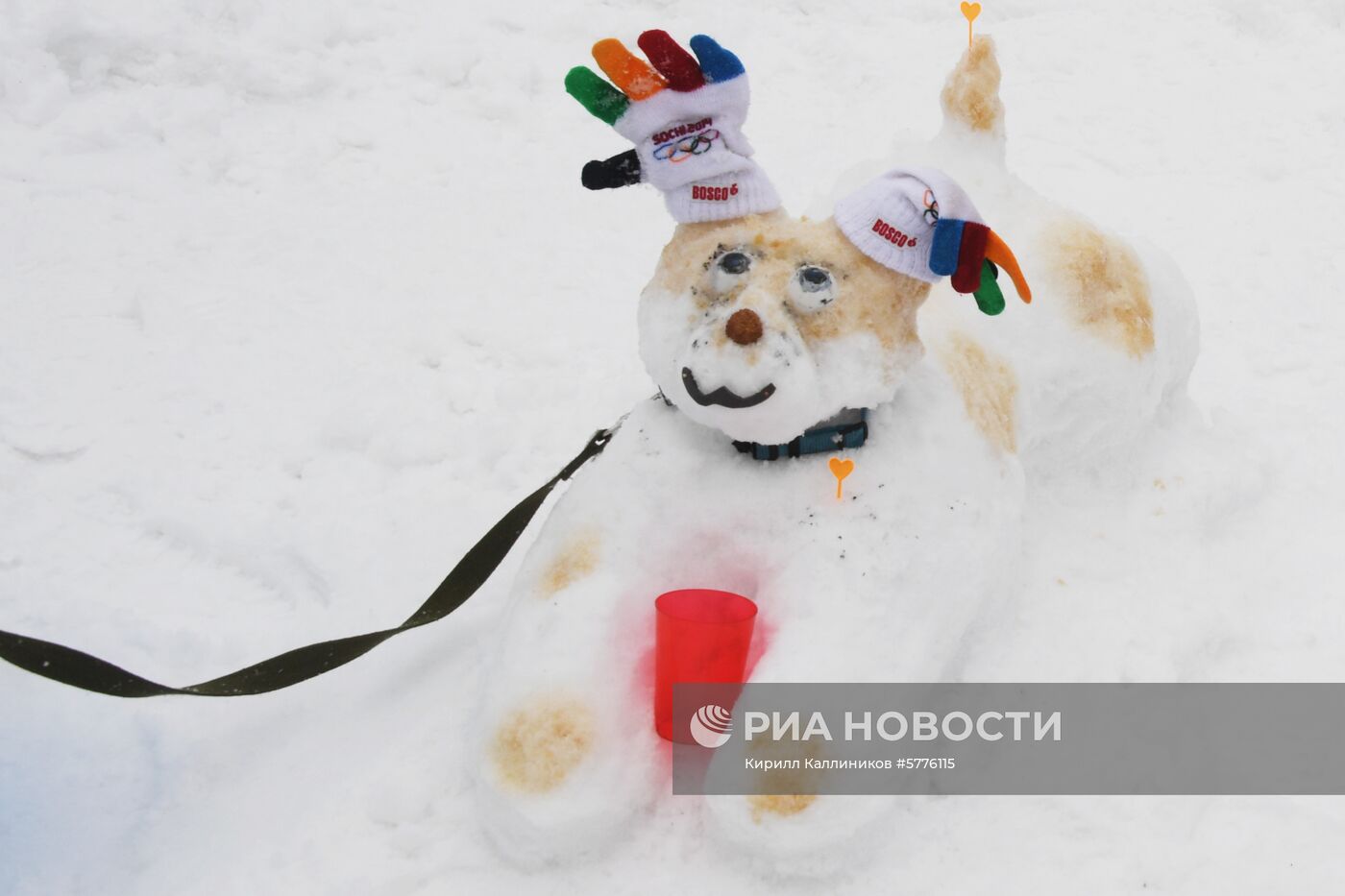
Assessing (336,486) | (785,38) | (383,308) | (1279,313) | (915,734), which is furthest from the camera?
(785,38)

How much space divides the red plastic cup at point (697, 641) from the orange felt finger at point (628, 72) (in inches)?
27.1

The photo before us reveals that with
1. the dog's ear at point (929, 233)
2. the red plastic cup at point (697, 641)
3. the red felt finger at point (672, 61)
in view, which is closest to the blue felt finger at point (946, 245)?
the dog's ear at point (929, 233)

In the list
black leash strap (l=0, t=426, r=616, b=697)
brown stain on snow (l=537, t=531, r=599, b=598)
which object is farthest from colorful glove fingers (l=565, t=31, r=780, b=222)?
black leash strap (l=0, t=426, r=616, b=697)

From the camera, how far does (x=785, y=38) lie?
457cm

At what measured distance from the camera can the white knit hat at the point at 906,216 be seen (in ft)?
5.31

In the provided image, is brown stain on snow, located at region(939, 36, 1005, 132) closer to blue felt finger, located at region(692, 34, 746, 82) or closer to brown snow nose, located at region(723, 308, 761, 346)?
blue felt finger, located at region(692, 34, 746, 82)

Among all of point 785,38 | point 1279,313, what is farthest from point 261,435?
point 785,38

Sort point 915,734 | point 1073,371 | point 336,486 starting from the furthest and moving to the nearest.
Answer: point 336,486 → point 1073,371 → point 915,734

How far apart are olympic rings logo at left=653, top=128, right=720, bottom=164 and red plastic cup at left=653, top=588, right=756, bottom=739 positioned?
60 cm

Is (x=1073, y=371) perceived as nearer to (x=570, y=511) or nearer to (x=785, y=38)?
(x=570, y=511)

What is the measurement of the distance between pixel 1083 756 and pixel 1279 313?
1.92 metres

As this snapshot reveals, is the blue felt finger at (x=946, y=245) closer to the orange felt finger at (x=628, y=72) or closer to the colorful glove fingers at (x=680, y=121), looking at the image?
the colorful glove fingers at (x=680, y=121)

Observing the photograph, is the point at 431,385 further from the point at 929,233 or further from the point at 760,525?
the point at 929,233

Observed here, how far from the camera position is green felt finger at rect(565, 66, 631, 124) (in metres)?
1.66
